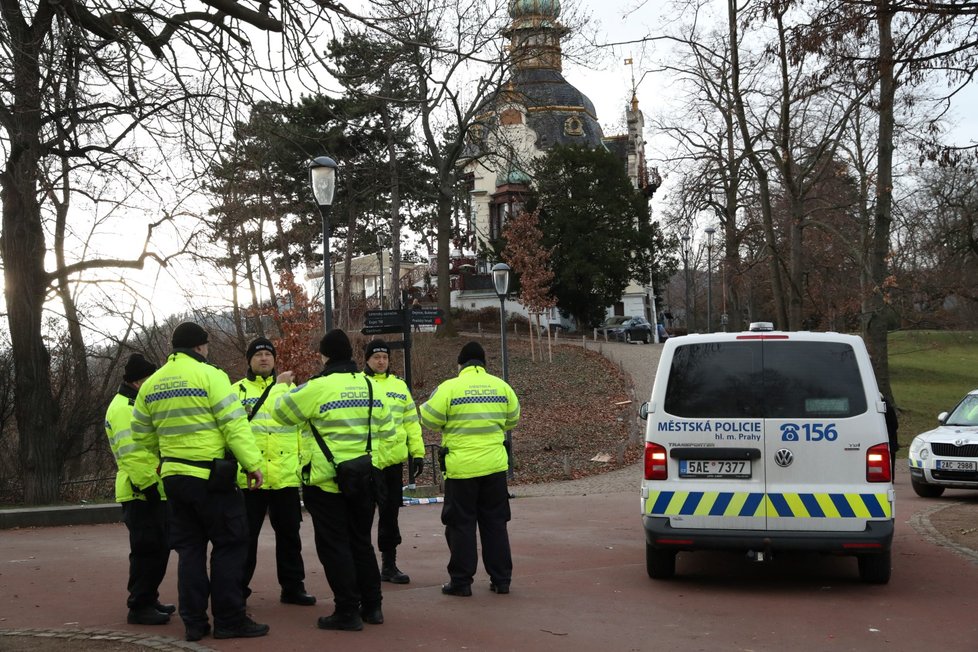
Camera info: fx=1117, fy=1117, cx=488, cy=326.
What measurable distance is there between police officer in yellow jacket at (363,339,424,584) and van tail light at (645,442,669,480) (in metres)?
1.89

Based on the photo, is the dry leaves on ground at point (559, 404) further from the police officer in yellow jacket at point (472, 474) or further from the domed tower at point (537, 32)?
the police officer in yellow jacket at point (472, 474)

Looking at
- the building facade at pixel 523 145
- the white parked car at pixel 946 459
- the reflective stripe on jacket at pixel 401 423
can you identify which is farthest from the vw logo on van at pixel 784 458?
the building facade at pixel 523 145

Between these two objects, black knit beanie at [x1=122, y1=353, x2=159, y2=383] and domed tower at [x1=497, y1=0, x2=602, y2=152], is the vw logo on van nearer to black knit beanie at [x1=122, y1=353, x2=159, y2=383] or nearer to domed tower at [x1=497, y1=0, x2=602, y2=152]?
black knit beanie at [x1=122, y1=353, x2=159, y2=383]

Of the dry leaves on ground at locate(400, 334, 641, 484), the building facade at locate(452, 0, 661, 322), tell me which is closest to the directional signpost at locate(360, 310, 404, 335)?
the dry leaves on ground at locate(400, 334, 641, 484)

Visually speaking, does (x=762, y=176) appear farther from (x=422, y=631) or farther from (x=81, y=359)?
(x=422, y=631)

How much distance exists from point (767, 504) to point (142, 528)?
4.70 m

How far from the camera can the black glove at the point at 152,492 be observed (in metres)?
7.69

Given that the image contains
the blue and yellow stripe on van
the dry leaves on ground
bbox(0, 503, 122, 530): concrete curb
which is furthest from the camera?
the dry leaves on ground

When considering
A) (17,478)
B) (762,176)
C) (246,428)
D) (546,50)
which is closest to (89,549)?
(246,428)

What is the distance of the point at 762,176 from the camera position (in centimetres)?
3108

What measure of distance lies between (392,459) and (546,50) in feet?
94.8

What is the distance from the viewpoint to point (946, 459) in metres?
16.8

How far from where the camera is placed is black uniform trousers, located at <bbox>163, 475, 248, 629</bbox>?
698cm

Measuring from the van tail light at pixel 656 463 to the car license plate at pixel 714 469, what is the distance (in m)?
0.13
